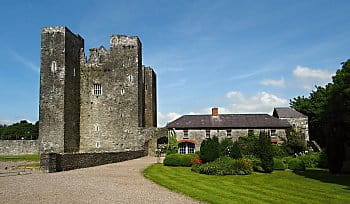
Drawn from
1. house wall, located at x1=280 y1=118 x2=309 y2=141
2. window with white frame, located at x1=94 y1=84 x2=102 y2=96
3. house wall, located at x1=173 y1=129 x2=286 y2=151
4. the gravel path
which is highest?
window with white frame, located at x1=94 y1=84 x2=102 y2=96

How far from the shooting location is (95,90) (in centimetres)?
4044

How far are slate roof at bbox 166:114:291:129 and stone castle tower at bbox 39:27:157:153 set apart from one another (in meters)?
4.56

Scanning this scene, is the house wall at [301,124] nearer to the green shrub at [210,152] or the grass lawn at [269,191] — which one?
the green shrub at [210,152]

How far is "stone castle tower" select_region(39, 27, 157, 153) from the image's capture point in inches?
1446

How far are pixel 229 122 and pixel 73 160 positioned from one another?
20885mm

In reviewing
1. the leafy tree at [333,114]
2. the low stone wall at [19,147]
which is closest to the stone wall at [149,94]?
the low stone wall at [19,147]

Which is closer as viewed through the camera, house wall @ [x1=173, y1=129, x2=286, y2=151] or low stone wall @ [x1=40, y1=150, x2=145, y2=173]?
low stone wall @ [x1=40, y1=150, x2=145, y2=173]

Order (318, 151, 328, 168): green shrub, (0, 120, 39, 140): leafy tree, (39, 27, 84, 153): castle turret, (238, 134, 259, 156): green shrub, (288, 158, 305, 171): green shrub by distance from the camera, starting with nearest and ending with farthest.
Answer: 1. (288, 158, 305, 171): green shrub
2. (318, 151, 328, 168): green shrub
3. (238, 134, 259, 156): green shrub
4. (39, 27, 84, 153): castle turret
5. (0, 120, 39, 140): leafy tree

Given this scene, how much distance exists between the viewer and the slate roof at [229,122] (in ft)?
122

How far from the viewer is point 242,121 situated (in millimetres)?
38125

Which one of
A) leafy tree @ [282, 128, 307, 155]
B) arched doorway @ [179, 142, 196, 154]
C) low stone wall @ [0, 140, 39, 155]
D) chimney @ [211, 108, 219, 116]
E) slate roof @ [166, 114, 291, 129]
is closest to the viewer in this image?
leafy tree @ [282, 128, 307, 155]

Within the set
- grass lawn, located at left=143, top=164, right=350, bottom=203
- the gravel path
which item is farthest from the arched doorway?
the gravel path

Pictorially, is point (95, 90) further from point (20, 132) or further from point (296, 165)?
point (20, 132)

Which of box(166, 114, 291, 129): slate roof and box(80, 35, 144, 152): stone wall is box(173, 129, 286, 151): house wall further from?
box(80, 35, 144, 152): stone wall
